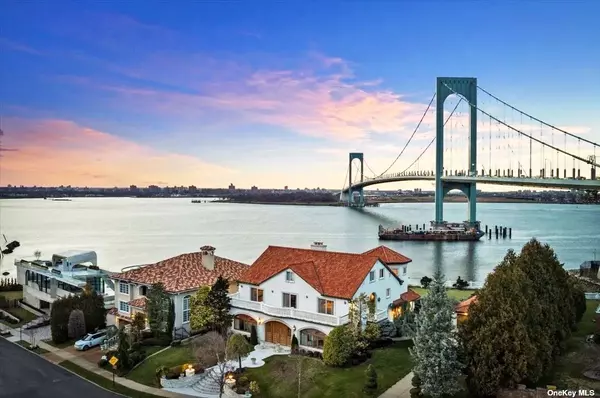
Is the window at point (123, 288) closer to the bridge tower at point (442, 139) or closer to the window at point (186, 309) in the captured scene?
the window at point (186, 309)

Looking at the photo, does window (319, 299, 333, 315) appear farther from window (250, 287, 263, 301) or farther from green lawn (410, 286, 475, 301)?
green lawn (410, 286, 475, 301)

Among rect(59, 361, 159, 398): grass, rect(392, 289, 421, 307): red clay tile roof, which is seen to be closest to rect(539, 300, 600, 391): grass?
rect(392, 289, 421, 307): red clay tile roof

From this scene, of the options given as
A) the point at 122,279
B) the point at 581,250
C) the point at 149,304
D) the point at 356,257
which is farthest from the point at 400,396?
the point at 581,250

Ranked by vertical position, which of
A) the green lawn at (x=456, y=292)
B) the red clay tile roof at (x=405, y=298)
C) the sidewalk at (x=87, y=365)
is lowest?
the sidewalk at (x=87, y=365)

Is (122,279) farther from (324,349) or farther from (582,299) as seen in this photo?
(582,299)

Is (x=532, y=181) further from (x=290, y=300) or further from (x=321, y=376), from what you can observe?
(x=321, y=376)

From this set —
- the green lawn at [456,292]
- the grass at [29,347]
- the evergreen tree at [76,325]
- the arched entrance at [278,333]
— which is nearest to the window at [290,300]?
the arched entrance at [278,333]

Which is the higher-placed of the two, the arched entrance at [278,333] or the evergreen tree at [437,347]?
the evergreen tree at [437,347]
